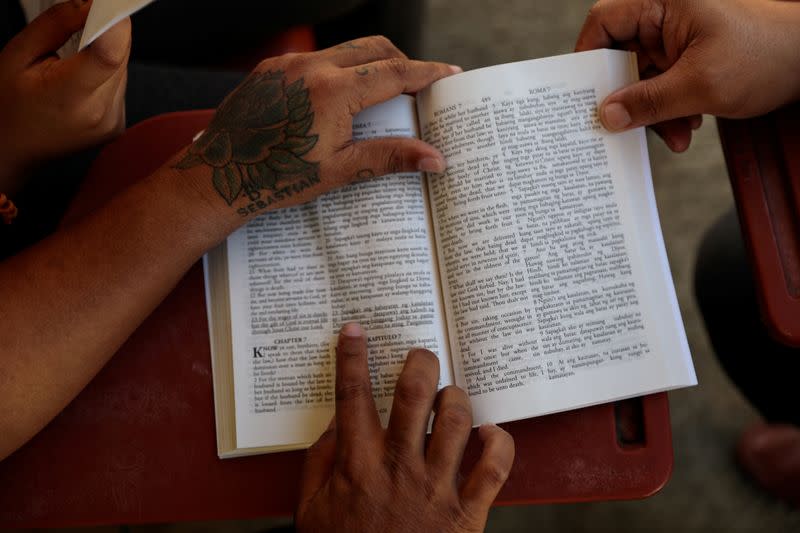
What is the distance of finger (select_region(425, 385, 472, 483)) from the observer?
0.61 meters

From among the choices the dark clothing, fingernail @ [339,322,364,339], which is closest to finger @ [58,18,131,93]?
fingernail @ [339,322,364,339]

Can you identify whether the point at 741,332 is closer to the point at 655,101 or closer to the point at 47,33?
the point at 655,101

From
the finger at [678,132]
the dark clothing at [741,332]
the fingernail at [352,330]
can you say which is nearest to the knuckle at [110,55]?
the fingernail at [352,330]

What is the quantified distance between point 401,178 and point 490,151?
0.33 ft

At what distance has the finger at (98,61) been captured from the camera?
627mm

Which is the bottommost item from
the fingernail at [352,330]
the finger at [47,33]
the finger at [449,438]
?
the finger at [449,438]

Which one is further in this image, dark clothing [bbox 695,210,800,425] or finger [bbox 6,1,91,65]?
dark clothing [bbox 695,210,800,425]

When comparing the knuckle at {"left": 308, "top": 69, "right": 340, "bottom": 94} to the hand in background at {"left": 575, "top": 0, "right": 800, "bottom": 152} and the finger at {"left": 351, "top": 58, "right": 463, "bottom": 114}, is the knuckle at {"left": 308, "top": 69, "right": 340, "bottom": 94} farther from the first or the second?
the hand in background at {"left": 575, "top": 0, "right": 800, "bottom": 152}

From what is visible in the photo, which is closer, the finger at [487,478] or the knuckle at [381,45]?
the finger at [487,478]

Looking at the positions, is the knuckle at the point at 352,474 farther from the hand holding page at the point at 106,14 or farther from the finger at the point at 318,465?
the hand holding page at the point at 106,14

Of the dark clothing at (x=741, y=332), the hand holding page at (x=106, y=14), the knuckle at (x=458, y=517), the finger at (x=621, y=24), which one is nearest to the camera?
the hand holding page at (x=106, y=14)

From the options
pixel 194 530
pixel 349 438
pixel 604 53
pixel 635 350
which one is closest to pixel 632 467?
pixel 635 350

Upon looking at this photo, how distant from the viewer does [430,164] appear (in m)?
0.68

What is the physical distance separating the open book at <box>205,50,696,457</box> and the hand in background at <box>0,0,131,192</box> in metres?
0.21
